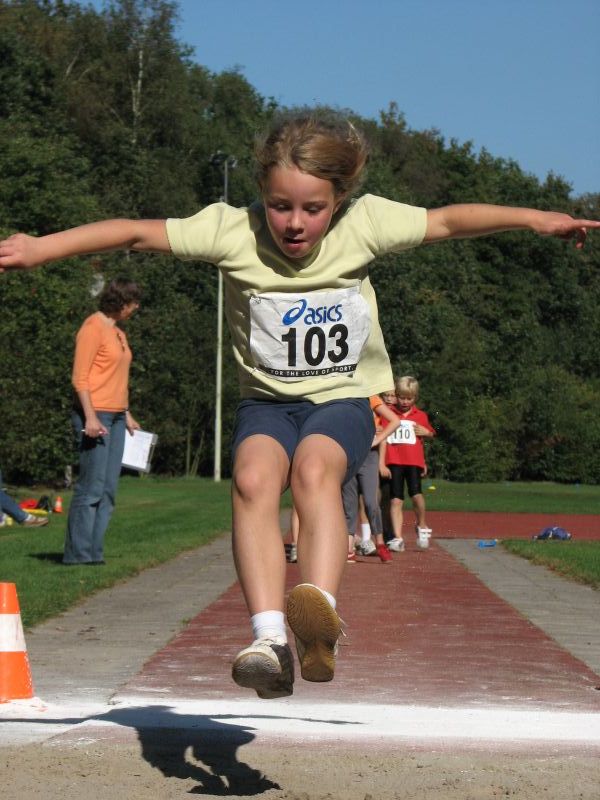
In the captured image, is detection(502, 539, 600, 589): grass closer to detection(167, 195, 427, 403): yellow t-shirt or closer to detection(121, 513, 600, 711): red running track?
detection(121, 513, 600, 711): red running track

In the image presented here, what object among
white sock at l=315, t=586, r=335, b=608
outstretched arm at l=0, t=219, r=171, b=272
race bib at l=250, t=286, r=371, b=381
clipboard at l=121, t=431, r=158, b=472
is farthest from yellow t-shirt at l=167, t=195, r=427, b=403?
clipboard at l=121, t=431, r=158, b=472

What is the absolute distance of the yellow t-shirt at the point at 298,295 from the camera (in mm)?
5145

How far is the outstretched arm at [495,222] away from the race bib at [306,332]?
418mm

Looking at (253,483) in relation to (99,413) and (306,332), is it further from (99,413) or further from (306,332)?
(99,413)

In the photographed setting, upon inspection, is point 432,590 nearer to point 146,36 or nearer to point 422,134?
point 146,36

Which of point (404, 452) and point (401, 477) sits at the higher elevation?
point (404, 452)

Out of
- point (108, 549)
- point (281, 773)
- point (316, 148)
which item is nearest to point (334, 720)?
point (281, 773)

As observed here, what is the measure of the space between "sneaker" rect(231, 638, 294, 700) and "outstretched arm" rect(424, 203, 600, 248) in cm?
166

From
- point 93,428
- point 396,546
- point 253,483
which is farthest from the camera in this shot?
point 396,546

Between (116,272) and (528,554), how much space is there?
3939 centimetres

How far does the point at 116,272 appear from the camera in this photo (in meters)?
53.1

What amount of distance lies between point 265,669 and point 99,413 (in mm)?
7897

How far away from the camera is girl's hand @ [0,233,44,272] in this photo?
4992 mm

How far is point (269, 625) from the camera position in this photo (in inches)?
184
